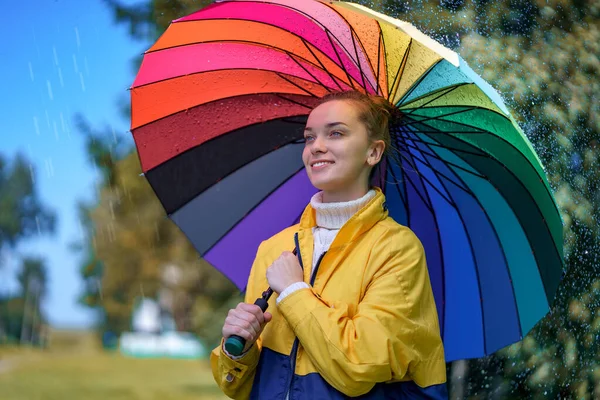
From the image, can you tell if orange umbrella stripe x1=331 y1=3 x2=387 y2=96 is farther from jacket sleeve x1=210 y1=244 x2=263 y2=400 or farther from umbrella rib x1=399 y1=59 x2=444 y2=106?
jacket sleeve x1=210 y1=244 x2=263 y2=400

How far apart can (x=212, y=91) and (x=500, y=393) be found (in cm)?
364

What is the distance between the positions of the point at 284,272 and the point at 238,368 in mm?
299

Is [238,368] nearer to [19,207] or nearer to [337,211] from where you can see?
[337,211]

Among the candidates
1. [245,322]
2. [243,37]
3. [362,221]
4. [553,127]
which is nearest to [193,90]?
[243,37]

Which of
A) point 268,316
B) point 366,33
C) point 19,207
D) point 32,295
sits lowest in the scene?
point 268,316

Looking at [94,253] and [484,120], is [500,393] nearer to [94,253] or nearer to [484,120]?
[484,120]

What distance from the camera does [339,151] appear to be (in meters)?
2.05

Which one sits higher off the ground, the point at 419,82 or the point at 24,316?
the point at 24,316

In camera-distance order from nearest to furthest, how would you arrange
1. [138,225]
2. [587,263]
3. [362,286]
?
[362,286] → [587,263] → [138,225]

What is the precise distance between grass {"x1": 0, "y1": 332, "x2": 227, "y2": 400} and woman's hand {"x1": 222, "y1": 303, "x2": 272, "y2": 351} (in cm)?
1400

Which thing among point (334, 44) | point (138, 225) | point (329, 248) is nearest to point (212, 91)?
point (334, 44)

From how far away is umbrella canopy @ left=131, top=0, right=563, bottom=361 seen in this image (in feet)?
7.31

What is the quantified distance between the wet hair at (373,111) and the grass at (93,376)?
1394 centimetres

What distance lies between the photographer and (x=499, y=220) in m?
2.44
